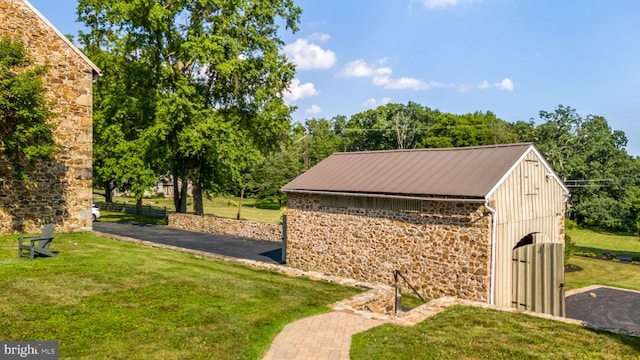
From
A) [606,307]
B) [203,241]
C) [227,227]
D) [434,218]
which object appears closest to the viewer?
[434,218]

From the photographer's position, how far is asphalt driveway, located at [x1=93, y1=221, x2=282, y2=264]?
22.8 meters

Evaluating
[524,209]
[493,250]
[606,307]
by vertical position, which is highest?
[524,209]

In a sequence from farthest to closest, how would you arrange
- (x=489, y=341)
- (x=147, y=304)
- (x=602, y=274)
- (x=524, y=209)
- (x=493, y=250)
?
(x=602, y=274) → (x=524, y=209) → (x=493, y=250) → (x=147, y=304) → (x=489, y=341)

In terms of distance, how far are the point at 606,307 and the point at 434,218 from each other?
7.94 m

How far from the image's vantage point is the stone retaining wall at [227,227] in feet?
90.7

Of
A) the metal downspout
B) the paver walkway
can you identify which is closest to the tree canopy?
the paver walkway

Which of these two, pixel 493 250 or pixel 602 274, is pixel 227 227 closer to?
pixel 493 250

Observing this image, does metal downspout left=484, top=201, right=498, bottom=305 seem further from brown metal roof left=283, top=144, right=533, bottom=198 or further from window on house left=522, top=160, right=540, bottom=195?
window on house left=522, top=160, right=540, bottom=195

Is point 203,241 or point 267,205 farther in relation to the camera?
point 267,205

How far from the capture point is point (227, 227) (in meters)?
29.8

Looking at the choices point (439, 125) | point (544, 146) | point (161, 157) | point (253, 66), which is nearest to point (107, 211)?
point (161, 157)

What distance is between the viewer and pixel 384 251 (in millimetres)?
16141

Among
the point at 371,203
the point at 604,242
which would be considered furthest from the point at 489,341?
the point at 604,242

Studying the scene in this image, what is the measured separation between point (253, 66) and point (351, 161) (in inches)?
561
